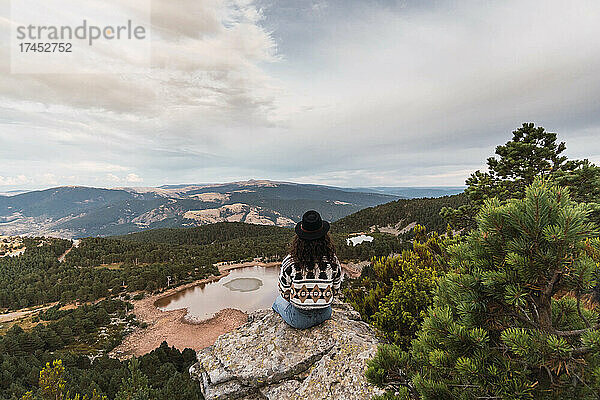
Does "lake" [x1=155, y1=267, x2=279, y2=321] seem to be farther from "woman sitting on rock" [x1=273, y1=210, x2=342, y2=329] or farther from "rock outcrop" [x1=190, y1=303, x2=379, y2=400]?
"woman sitting on rock" [x1=273, y1=210, x2=342, y2=329]

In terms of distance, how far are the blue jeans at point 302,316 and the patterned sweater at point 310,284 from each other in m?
0.27

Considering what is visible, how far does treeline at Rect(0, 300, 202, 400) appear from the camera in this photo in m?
5.73

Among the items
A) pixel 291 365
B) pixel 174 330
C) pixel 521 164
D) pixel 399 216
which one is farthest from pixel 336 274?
pixel 399 216

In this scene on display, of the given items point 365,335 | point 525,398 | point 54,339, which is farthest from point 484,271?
point 54,339

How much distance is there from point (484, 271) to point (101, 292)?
27.7m

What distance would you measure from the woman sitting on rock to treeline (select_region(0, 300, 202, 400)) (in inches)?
123

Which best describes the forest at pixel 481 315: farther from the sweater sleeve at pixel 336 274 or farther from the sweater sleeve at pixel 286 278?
the sweater sleeve at pixel 286 278

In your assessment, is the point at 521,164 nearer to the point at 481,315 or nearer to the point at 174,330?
the point at 481,315

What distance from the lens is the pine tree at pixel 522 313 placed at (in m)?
1.26

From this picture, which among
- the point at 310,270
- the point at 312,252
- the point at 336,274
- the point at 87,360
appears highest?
the point at 312,252

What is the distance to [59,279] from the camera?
23.5 metres

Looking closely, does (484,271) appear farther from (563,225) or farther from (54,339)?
(54,339)

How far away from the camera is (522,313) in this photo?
4.99ft

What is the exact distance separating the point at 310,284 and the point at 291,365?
1.35m
